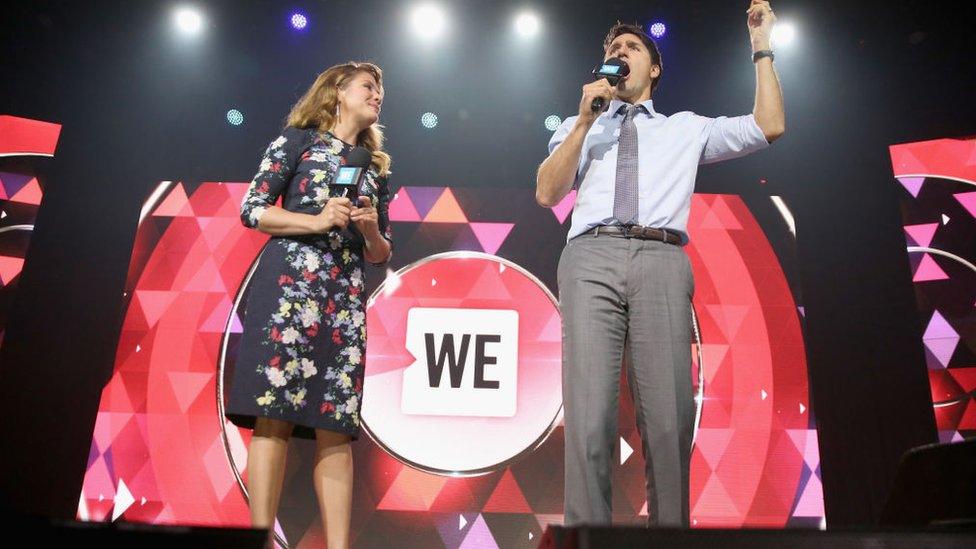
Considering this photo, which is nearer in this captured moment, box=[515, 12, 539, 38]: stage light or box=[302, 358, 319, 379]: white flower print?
box=[302, 358, 319, 379]: white flower print

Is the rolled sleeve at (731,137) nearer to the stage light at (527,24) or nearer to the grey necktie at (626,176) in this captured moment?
the grey necktie at (626,176)

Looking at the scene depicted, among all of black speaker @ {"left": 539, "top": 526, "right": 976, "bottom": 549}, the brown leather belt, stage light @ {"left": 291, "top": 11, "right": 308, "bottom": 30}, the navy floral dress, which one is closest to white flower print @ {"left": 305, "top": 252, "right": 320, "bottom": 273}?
the navy floral dress

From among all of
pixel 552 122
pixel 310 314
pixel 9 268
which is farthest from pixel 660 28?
pixel 9 268

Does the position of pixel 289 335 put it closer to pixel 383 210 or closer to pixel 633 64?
pixel 383 210

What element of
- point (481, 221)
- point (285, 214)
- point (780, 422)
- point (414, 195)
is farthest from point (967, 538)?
point (414, 195)

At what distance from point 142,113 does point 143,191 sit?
487 millimetres

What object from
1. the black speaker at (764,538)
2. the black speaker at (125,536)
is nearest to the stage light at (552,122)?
the black speaker at (764,538)

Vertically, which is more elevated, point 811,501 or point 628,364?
point 628,364

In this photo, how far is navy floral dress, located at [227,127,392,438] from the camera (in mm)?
2012

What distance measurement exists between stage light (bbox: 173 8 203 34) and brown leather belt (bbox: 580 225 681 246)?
310cm

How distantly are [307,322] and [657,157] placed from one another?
1190mm

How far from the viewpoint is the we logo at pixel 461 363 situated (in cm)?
328

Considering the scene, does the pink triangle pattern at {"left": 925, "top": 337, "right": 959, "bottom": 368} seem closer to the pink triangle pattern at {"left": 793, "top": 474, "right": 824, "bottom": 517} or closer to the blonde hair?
the pink triangle pattern at {"left": 793, "top": 474, "right": 824, "bottom": 517}

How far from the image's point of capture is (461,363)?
3.32 meters
